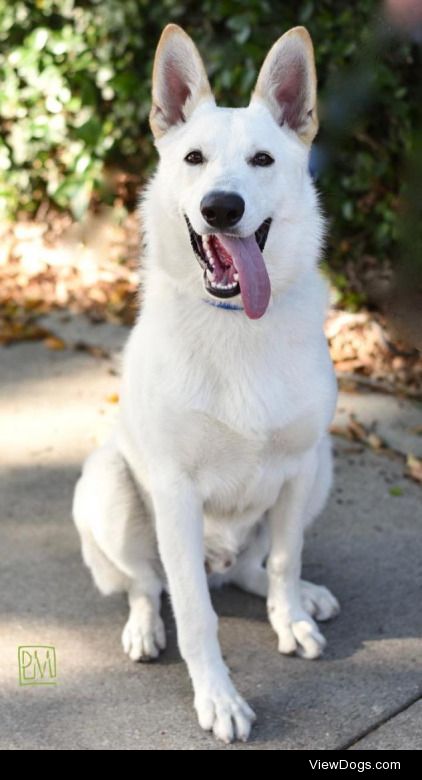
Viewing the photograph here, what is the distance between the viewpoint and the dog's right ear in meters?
2.95

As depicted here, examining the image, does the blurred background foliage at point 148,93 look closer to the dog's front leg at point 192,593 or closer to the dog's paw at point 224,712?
the dog's front leg at point 192,593

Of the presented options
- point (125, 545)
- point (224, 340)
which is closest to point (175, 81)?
point (224, 340)

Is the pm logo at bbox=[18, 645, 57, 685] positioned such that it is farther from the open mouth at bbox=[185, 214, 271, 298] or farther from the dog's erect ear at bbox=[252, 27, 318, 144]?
the dog's erect ear at bbox=[252, 27, 318, 144]

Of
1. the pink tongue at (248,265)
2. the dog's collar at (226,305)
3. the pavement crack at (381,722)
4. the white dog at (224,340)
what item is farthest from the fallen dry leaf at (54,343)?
the pavement crack at (381,722)

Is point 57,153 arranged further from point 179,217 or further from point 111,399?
point 179,217

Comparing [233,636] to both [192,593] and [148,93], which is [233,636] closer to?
[192,593]

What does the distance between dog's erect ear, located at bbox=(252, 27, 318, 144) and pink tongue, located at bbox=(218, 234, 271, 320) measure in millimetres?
428

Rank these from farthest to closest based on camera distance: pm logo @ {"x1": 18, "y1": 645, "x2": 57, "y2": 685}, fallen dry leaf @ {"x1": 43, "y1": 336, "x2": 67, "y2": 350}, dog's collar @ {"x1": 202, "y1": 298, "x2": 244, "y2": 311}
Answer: fallen dry leaf @ {"x1": 43, "y1": 336, "x2": 67, "y2": 350}
pm logo @ {"x1": 18, "y1": 645, "x2": 57, "y2": 685}
dog's collar @ {"x1": 202, "y1": 298, "x2": 244, "y2": 311}

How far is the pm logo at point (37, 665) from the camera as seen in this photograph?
124 inches

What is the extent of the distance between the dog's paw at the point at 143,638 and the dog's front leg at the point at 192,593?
222 mm

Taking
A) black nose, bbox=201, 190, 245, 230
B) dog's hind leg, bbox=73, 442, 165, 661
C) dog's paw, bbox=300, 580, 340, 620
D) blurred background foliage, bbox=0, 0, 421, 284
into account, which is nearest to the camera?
black nose, bbox=201, 190, 245, 230

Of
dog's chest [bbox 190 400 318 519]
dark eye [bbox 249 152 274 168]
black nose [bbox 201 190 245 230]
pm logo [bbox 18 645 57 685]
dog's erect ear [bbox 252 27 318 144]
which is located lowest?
pm logo [bbox 18 645 57 685]

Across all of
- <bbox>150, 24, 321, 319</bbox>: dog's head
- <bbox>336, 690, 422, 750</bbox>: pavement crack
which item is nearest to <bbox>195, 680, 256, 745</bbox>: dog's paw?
<bbox>336, 690, 422, 750</bbox>: pavement crack

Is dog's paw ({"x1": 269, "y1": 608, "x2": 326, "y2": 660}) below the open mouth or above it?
below
